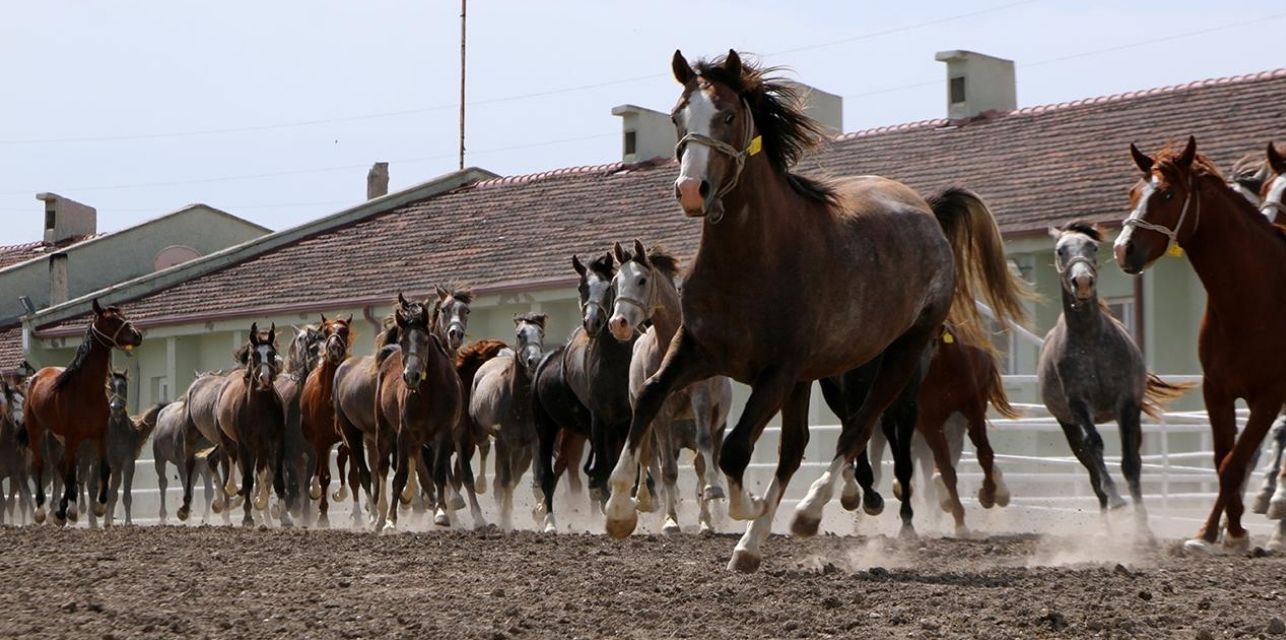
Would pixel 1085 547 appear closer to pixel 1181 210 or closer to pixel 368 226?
pixel 1181 210

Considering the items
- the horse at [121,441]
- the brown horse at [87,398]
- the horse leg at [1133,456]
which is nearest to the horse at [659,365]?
the horse leg at [1133,456]

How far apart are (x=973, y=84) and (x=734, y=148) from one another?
22.4 meters

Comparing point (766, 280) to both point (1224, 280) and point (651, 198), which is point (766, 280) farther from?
point (651, 198)

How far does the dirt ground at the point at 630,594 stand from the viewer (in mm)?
7047

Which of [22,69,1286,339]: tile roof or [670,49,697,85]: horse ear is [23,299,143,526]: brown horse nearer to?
[22,69,1286,339]: tile roof

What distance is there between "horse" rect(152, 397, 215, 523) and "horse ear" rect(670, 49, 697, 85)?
1851 cm

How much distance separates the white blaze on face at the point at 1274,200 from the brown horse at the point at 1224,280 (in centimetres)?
62

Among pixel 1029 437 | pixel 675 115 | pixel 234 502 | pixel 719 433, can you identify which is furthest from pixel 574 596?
pixel 234 502

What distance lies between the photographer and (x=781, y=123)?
359 inches

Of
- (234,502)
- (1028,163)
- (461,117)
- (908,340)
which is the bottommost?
(234,502)

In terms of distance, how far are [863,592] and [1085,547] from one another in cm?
436

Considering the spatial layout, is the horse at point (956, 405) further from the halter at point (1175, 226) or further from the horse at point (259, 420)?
the horse at point (259, 420)

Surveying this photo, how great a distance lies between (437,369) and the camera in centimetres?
1852

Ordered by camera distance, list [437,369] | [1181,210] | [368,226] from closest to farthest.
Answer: [1181,210] → [437,369] → [368,226]
